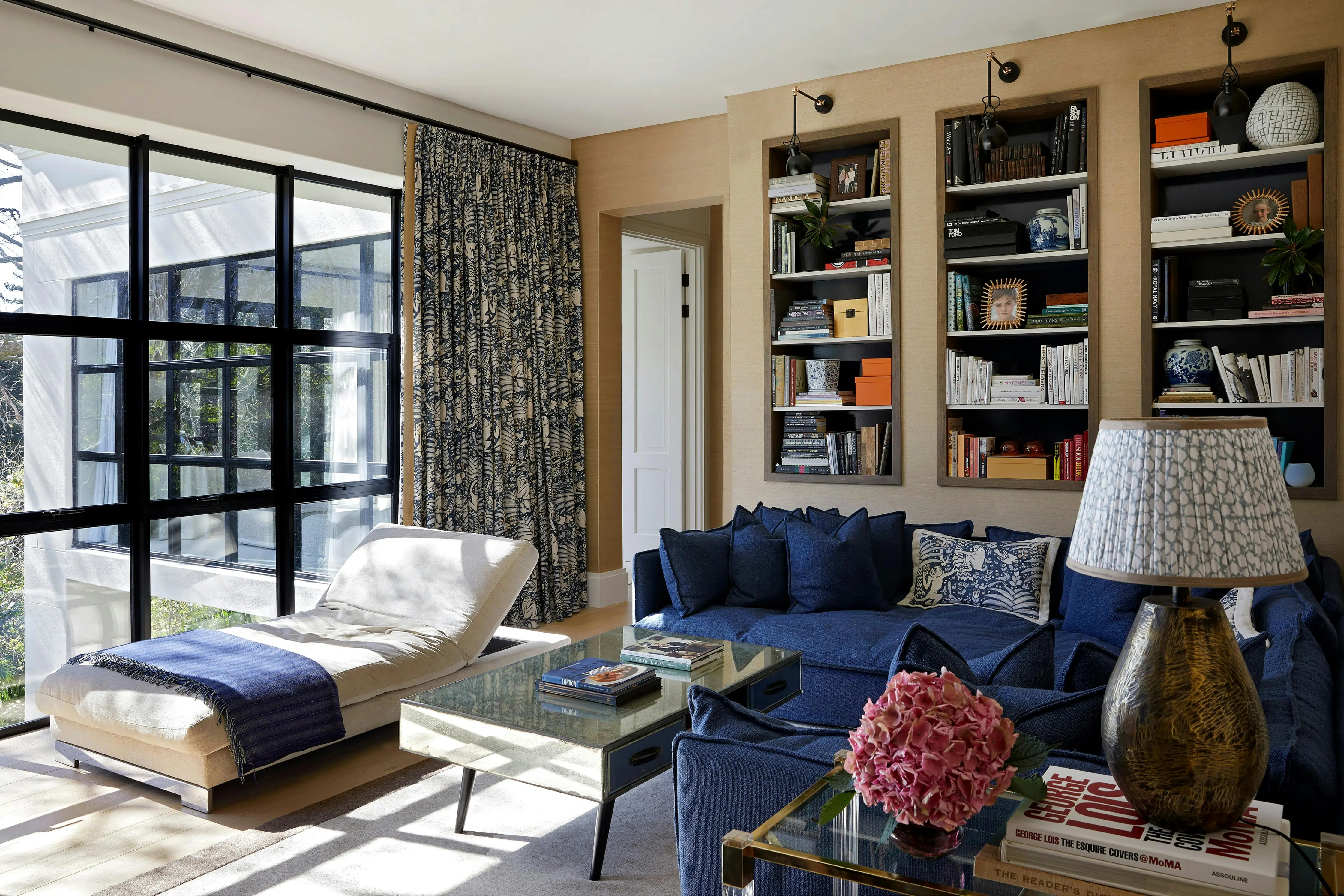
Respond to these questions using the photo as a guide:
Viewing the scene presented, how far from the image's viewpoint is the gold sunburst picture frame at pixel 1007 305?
14.6ft

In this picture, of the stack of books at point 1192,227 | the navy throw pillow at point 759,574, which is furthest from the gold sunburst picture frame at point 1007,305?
the navy throw pillow at point 759,574

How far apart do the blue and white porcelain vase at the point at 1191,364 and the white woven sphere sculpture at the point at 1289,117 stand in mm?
813

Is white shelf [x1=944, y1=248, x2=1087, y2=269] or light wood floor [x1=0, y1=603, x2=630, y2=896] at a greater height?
white shelf [x1=944, y1=248, x2=1087, y2=269]

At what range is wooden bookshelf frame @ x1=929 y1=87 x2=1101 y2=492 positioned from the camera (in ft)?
13.9

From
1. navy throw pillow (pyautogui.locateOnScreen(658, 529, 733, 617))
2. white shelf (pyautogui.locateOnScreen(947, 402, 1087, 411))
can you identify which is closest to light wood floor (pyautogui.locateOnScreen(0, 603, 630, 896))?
navy throw pillow (pyautogui.locateOnScreen(658, 529, 733, 617))

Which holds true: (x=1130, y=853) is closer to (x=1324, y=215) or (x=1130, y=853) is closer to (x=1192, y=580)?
(x=1192, y=580)

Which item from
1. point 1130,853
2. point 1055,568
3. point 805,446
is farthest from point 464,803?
point 805,446

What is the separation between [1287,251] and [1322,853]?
3.26 metres

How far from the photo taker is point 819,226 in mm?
4867

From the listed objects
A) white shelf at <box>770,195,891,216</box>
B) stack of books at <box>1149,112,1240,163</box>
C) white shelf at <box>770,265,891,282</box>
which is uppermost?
stack of books at <box>1149,112,1240,163</box>

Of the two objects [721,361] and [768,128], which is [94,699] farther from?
[721,361]

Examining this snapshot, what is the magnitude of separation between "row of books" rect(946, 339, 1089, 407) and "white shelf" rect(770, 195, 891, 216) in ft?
2.60

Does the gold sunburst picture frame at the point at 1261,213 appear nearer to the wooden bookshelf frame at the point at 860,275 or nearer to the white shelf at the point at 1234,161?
the white shelf at the point at 1234,161

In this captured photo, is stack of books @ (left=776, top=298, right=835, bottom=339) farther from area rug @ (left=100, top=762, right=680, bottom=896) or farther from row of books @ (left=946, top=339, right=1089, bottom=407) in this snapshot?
area rug @ (left=100, top=762, right=680, bottom=896)
